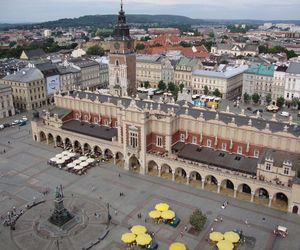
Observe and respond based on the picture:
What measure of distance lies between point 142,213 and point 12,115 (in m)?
85.1

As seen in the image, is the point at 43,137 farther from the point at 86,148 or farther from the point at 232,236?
the point at 232,236

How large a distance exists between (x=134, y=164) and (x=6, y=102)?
6781cm

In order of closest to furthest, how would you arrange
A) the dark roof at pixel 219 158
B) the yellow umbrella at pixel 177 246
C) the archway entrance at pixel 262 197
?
the yellow umbrella at pixel 177 246 < the archway entrance at pixel 262 197 < the dark roof at pixel 219 158

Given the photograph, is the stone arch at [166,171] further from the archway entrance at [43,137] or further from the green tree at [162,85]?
the green tree at [162,85]

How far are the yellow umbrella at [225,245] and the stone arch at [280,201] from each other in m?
19.2

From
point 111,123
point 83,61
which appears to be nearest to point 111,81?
point 111,123

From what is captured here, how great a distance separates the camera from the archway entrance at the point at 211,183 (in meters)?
75.7

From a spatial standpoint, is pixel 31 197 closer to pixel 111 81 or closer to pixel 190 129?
pixel 190 129

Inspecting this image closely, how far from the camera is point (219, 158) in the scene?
77.4 m

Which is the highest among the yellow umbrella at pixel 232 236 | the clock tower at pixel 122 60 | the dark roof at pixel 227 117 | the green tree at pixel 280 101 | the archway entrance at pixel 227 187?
the clock tower at pixel 122 60

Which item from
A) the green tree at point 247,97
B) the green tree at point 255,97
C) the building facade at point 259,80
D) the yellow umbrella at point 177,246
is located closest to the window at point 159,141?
the yellow umbrella at point 177,246

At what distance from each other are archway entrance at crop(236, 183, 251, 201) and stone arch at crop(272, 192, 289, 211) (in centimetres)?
530

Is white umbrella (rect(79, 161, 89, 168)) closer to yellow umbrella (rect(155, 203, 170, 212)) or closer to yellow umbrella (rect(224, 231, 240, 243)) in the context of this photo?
yellow umbrella (rect(155, 203, 170, 212))

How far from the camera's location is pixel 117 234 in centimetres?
6012
